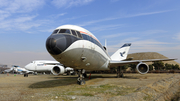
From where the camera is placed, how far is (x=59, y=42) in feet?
21.8

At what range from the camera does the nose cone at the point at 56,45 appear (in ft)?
21.3

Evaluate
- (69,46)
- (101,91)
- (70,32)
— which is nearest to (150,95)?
(101,91)

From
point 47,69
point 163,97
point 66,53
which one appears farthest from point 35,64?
point 163,97

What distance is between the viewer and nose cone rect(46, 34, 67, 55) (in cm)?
649

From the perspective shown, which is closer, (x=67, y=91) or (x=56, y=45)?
(x=56, y=45)

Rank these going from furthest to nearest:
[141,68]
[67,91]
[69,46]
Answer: [141,68]
[69,46]
[67,91]

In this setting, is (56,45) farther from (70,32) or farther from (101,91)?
(101,91)

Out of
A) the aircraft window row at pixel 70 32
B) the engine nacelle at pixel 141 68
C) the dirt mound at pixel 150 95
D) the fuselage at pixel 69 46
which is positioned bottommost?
the dirt mound at pixel 150 95

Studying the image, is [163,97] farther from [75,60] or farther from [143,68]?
[143,68]

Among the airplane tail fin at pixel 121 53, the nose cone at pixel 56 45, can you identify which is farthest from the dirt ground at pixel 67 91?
the airplane tail fin at pixel 121 53

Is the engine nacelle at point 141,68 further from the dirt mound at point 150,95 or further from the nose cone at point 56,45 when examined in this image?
the nose cone at point 56,45

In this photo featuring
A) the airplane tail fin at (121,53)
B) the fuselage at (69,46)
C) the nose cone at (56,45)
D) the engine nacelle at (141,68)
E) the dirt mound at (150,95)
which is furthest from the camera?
the airplane tail fin at (121,53)

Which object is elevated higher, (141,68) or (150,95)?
(141,68)

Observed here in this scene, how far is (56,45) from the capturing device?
6.49 m
